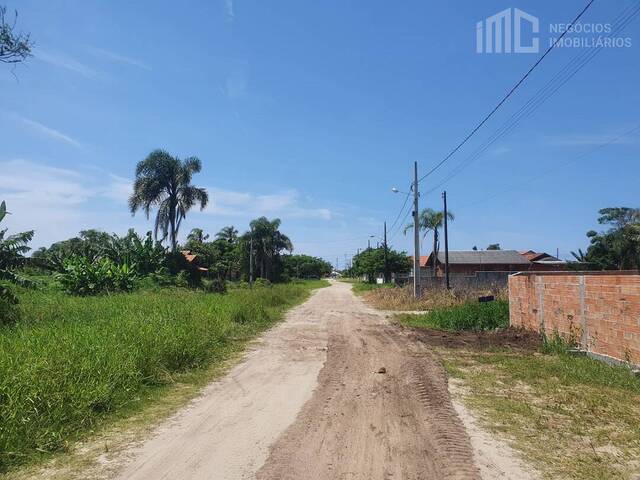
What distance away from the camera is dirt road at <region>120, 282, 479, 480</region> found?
15.9ft

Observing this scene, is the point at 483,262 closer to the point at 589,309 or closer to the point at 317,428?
the point at 589,309

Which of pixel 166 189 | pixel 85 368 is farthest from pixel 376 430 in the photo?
pixel 166 189

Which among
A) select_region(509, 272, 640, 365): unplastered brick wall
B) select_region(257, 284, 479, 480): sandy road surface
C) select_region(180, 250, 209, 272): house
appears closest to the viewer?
select_region(257, 284, 479, 480): sandy road surface

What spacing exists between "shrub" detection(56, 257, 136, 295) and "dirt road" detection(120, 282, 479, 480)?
19155mm

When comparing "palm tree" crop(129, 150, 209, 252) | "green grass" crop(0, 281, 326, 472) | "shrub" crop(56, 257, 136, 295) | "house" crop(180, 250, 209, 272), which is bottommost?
"green grass" crop(0, 281, 326, 472)

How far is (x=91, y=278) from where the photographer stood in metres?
27.2

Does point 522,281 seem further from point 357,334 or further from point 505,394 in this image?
point 505,394

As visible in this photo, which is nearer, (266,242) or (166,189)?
(166,189)

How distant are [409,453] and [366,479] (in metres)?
0.85

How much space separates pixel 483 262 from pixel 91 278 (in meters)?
50.1

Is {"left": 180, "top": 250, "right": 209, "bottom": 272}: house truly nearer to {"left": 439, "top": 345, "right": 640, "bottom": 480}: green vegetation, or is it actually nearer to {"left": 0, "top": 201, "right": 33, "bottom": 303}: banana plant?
{"left": 0, "top": 201, "right": 33, "bottom": 303}: banana plant

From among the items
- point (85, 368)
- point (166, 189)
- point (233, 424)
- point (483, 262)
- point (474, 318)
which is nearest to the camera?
point (233, 424)

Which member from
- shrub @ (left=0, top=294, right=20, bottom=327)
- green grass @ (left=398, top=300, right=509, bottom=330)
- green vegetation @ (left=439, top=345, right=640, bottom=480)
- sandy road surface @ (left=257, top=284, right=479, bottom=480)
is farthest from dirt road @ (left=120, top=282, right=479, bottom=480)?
green grass @ (left=398, top=300, right=509, bottom=330)

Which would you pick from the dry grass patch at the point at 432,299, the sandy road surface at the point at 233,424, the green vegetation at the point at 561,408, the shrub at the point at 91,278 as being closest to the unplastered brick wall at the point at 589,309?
the green vegetation at the point at 561,408
